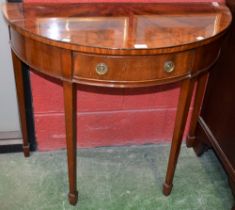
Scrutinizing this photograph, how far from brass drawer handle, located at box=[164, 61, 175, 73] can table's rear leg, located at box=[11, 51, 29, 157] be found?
60 centimetres

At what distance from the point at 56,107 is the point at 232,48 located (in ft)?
2.51

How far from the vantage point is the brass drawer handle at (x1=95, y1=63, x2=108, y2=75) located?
3.25ft

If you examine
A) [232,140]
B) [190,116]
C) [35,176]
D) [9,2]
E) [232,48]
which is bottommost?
[35,176]

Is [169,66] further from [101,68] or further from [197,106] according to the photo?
[197,106]

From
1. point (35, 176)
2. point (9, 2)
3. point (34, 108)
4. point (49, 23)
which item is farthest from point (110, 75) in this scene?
point (35, 176)

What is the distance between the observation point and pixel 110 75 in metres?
1.01

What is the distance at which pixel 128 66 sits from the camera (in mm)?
995

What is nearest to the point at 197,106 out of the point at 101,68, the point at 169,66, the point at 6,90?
the point at 169,66

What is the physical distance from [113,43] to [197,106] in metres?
0.78

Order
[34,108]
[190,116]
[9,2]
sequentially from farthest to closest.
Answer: [190,116] → [34,108] → [9,2]

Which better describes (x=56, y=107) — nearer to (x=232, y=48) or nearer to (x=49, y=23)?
(x=49, y=23)

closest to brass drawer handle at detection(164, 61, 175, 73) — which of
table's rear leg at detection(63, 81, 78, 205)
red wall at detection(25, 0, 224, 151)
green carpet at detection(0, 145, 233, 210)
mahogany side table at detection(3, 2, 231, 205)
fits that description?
mahogany side table at detection(3, 2, 231, 205)

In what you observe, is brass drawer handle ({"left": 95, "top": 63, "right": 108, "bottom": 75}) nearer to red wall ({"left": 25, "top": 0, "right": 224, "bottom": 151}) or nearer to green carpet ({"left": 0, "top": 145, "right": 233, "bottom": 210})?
red wall ({"left": 25, "top": 0, "right": 224, "bottom": 151})

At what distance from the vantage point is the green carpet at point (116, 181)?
1.43 meters
